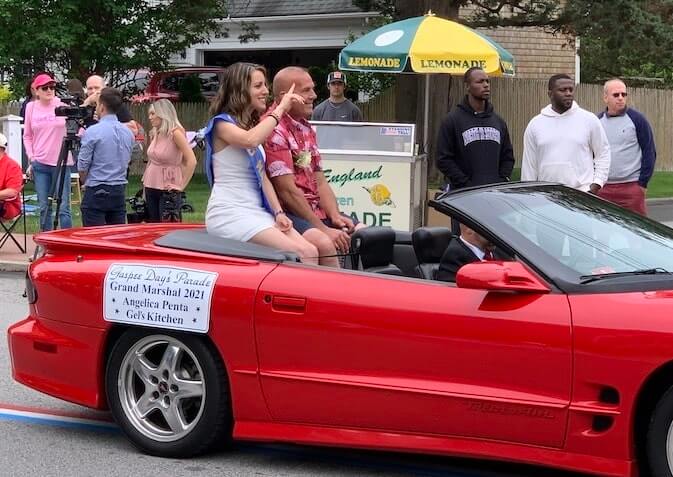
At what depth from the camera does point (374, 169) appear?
11875mm

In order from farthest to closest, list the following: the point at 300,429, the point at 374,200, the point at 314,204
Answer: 1. the point at 374,200
2. the point at 314,204
3. the point at 300,429

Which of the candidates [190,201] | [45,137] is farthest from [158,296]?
[190,201]

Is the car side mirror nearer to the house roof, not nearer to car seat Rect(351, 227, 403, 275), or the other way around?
car seat Rect(351, 227, 403, 275)

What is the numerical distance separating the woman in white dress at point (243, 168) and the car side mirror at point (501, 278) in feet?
4.18

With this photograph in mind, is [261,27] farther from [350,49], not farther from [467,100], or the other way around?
[467,100]

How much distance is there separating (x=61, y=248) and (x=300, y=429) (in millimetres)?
1634

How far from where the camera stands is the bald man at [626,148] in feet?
31.5

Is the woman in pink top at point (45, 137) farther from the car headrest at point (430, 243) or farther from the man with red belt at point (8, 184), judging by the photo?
the car headrest at point (430, 243)

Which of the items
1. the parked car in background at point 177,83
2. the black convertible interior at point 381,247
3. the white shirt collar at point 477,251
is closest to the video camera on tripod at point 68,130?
the black convertible interior at point 381,247

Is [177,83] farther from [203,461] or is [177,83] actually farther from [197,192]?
[203,461]

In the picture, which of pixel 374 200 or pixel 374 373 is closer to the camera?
pixel 374 373

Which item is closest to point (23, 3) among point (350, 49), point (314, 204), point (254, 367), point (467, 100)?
point (350, 49)

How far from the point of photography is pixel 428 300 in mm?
4758

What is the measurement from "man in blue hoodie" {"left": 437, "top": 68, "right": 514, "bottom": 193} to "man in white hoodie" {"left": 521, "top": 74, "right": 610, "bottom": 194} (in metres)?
0.37
